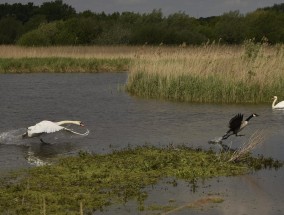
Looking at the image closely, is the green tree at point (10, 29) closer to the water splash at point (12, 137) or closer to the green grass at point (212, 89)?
the green grass at point (212, 89)

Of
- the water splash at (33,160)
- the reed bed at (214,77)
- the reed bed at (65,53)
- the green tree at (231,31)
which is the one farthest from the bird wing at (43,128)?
the green tree at (231,31)

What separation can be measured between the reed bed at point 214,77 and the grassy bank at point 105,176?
754cm

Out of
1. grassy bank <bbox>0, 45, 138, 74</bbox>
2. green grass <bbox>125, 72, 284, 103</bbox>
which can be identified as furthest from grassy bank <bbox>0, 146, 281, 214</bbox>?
grassy bank <bbox>0, 45, 138, 74</bbox>

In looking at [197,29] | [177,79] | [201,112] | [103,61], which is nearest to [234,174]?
[201,112]

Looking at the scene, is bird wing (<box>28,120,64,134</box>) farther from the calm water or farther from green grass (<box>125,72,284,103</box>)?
green grass (<box>125,72,284,103</box>)

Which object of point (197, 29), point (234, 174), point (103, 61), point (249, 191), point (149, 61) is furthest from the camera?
point (197, 29)

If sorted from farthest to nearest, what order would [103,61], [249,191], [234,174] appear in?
[103,61]
[234,174]
[249,191]

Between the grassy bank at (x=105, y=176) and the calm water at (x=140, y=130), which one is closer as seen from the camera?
the grassy bank at (x=105, y=176)

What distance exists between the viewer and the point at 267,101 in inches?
725

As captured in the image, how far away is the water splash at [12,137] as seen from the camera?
11.9 meters

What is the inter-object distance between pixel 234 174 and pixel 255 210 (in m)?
1.84

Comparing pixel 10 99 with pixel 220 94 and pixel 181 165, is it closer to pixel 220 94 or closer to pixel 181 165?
pixel 220 94

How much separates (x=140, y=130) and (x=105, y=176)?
462 centimetres

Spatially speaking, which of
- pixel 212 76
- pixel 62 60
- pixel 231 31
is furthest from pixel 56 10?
pixel 212 76
